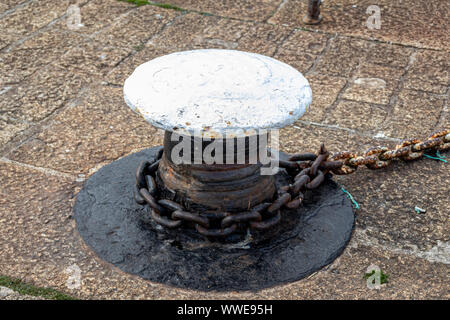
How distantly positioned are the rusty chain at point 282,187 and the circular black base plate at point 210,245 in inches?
4.0

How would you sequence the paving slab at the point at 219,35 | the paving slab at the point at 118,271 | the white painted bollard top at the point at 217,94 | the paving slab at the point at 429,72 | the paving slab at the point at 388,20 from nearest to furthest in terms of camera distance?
the white painted bollard top at the point at 217,94, the paving slab at the point at 118,271, the paving slab at the point at 429,72, the paving slab at the point at 219,35, the paving slab at the point at 388,20

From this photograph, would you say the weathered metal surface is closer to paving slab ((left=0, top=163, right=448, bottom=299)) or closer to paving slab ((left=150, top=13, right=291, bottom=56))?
paving slab ((left=0, top=163, right=448, bottom=299))

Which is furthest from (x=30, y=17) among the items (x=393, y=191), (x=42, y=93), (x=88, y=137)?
(x=393, y=191)

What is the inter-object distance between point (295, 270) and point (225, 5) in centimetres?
360

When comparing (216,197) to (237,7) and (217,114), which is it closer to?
(217,114)

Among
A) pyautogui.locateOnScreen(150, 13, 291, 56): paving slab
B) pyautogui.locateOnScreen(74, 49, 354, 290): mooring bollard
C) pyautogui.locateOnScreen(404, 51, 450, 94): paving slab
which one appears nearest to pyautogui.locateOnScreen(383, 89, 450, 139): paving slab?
pyautogui.locateOnScreen(404, 51, 450, 94): paving slab

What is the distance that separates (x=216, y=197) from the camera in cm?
295

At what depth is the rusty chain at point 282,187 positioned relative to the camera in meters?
2.85

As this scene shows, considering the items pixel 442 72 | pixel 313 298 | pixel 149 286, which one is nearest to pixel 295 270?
pixel 313 298

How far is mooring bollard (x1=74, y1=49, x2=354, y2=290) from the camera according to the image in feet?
8.59

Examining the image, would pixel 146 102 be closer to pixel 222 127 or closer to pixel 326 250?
pixel 222 127

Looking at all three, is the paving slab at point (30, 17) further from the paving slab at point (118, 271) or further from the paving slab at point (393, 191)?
the paving slab at point (393, 191)

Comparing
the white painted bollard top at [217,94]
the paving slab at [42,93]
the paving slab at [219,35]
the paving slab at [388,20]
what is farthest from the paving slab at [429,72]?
the paving slab at [42,93]

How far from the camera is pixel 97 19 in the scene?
5.43 m
